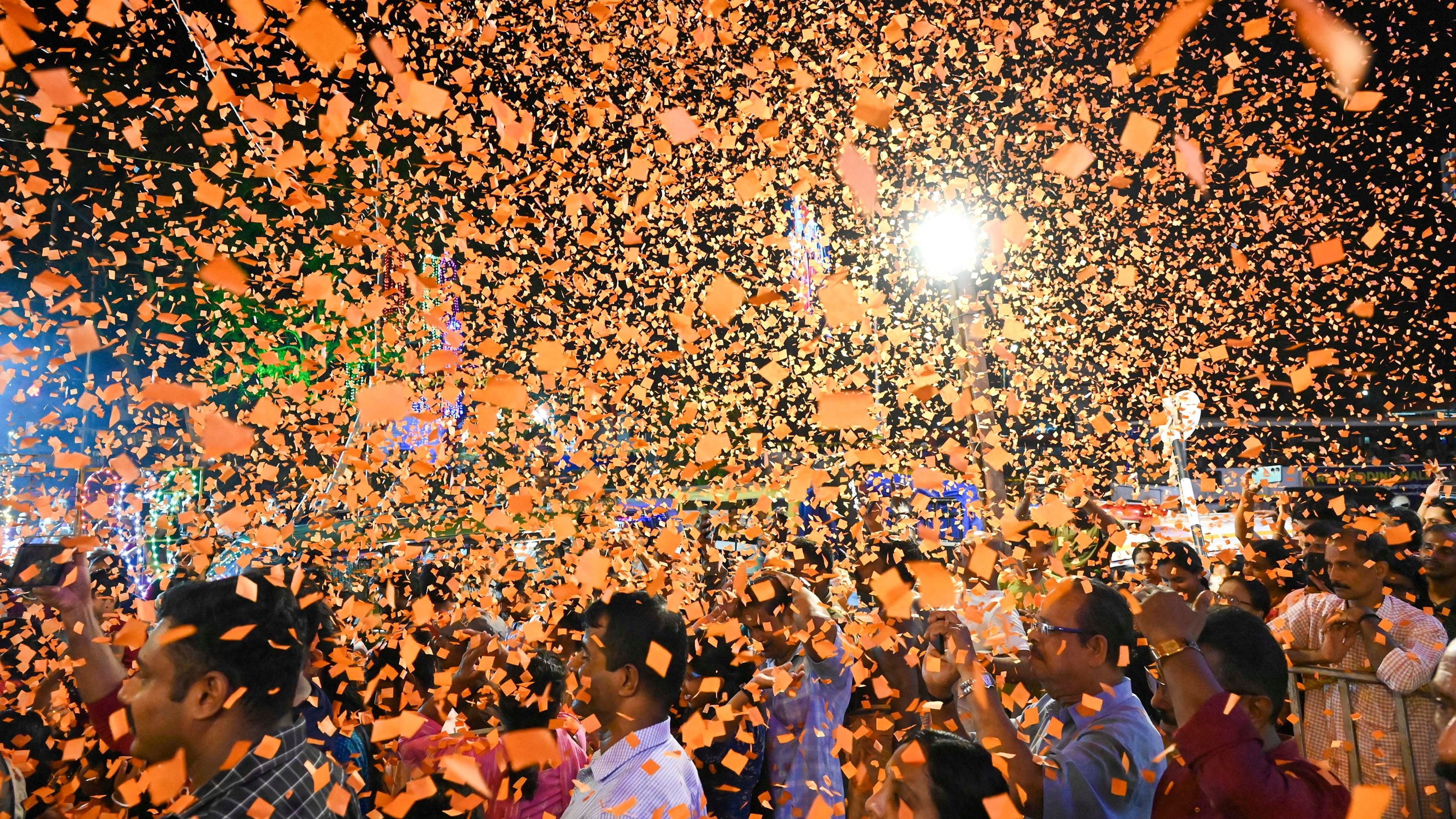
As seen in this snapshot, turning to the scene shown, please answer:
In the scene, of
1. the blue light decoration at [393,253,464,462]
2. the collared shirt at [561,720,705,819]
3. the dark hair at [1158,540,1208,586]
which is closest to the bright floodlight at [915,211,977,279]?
the dark hair at [1158,540,1208,586]

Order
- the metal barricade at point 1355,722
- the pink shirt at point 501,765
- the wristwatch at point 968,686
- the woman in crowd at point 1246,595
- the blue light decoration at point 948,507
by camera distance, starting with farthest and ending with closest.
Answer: the blue light decoration at point 948,507
the woman in crowd at point 1246,595
the metal barricade at point 1355,722
the pink shirt at point 501,765
the wristwatch at point 968,686

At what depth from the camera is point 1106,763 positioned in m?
2.39

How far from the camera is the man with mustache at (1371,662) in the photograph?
400 cm

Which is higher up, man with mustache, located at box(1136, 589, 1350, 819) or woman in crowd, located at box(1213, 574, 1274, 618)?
man with mustache, located at box(1136, 589, 1350, 819)

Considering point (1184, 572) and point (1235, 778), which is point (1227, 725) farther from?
point (1184, 572)

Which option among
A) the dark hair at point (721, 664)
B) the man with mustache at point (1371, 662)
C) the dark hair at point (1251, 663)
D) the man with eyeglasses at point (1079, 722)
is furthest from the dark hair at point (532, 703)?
the man with mustache at point (1371, 662)

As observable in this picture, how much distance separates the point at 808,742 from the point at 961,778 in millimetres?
1582

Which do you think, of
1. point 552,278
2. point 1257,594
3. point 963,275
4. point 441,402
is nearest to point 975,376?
point 963,275

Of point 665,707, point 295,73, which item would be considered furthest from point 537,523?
point 665,707

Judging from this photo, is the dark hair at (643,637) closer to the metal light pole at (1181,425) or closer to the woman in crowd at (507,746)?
the woman in crowd at (507,746)

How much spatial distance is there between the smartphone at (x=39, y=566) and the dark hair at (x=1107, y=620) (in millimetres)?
4434

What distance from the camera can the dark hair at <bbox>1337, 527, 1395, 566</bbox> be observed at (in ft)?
14.2

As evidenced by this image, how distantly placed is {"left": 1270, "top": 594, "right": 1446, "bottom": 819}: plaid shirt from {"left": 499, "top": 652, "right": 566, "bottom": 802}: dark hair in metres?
3.75

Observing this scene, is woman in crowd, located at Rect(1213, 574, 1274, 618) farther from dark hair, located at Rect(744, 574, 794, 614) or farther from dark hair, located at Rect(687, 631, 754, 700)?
dark hair, located at Rect(687, 631, 754, 700)
